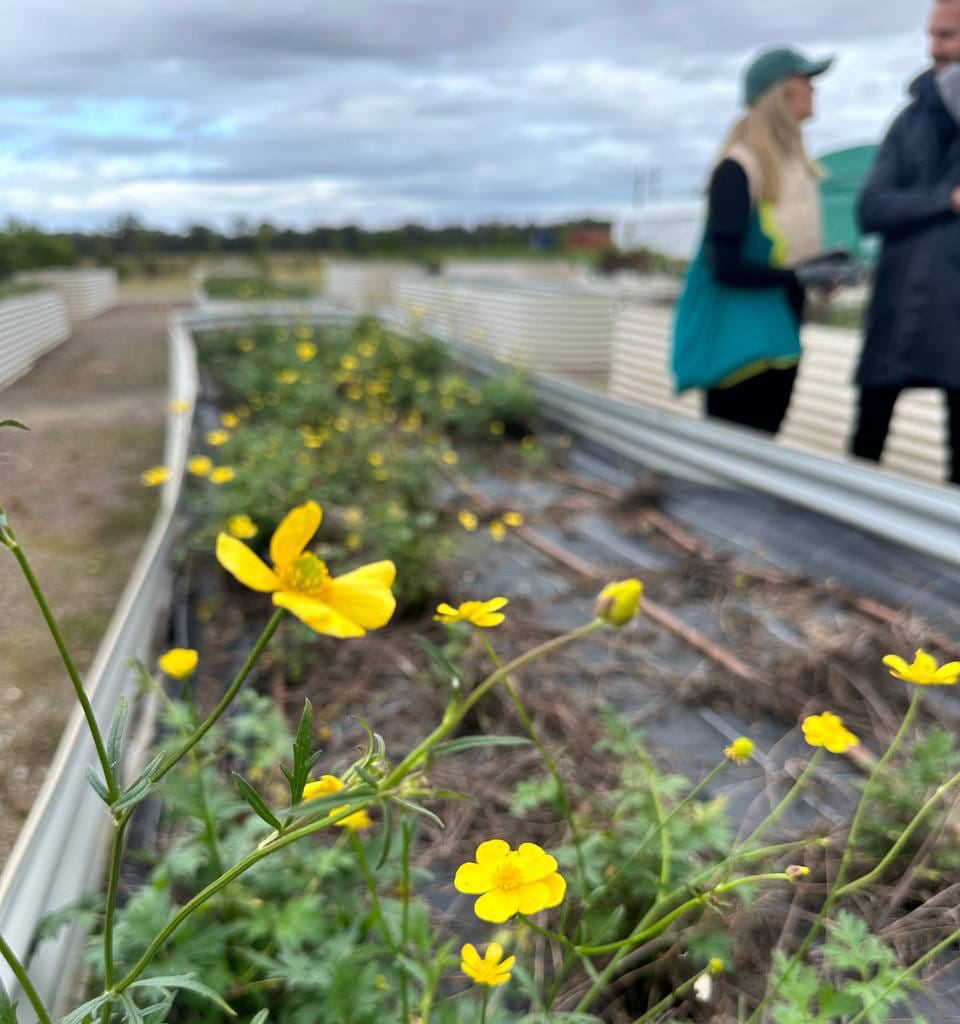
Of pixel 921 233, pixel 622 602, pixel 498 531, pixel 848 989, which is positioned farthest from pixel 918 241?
pixel 622 602

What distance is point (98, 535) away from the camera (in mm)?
1687

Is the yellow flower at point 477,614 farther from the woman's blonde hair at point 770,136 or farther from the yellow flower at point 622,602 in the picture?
the woman's blonde hair at point 770,136

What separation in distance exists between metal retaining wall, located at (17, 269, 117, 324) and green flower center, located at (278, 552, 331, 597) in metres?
1.66

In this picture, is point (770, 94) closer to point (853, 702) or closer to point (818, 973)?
point (853, 702)

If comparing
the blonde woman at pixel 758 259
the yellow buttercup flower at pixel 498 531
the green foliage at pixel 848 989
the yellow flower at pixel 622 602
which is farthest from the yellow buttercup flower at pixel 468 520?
the yellow flower at pixel 622 602

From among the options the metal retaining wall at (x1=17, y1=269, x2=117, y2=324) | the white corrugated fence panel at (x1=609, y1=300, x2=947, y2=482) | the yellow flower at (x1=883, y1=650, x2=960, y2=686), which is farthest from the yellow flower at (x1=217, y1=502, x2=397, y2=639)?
the white corrugated fence panel at (x1=609, y1=300, x2=947, y2=482)

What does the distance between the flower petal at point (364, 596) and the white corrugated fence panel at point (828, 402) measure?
107 inches

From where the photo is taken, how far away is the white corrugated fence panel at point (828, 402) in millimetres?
3963

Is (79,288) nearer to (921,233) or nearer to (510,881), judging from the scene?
(921,233)

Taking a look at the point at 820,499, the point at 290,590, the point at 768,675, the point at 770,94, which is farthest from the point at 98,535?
the point at 770,94

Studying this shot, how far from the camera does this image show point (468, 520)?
267 cm

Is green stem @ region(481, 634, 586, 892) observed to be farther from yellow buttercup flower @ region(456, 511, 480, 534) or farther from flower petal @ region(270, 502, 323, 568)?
yellow buttercup flower @ region(456, 511, 480, 534)

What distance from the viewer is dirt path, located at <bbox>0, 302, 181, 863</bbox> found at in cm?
81

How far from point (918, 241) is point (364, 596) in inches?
93.9
